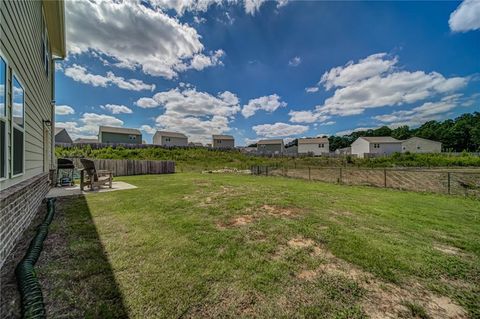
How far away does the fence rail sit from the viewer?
9.41m

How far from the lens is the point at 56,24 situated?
21.6ft

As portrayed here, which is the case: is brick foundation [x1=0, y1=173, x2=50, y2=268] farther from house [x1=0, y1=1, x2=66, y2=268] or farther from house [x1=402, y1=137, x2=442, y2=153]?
house [x1=402, y1=137, x2=442, y2=153]

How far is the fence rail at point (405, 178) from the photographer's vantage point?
941 centimetres

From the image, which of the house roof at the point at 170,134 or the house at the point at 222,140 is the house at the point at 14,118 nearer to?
the house roof at the point at 170,134

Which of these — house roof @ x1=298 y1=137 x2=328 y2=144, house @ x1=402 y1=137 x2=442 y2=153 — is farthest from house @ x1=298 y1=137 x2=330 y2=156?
house @ x1=402 y1=137 x2=442 y2=153

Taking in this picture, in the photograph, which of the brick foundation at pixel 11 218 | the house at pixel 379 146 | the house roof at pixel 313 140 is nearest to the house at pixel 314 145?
the house roof at pixel 313 140

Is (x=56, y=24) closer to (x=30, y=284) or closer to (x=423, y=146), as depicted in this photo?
(x=30, y=284)

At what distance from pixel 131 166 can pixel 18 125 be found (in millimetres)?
12075

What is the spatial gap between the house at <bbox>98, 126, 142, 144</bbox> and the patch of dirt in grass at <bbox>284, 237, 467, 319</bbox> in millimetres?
41463

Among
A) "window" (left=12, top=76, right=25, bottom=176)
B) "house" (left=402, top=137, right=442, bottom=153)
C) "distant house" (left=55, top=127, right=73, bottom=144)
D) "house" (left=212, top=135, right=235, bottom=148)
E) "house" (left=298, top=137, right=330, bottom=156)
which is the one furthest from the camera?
"house" (left=212, top=135, right=235, bottom=148)

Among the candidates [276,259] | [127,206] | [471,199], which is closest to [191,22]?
[127,206]

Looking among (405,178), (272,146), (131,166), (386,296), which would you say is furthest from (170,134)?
(386,296)

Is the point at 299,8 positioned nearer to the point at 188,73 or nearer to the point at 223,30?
the point at 223,30

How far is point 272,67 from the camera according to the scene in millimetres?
14711
